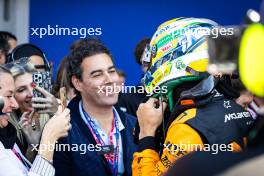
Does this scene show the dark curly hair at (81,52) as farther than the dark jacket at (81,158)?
Yes

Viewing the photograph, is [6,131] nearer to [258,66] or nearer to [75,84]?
[75,84]

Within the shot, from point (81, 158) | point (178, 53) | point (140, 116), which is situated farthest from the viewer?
point (81, 158)

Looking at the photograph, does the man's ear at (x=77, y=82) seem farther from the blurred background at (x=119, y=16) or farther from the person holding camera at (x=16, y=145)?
the blurred background at (x=119, y=16)

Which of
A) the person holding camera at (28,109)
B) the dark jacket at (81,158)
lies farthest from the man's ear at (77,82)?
the person holding camera at (28,109)

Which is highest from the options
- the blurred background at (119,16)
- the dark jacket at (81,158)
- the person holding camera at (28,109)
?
the blurred background at (119,16)

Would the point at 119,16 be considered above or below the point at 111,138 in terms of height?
above

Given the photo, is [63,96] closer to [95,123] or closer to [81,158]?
[95,123]

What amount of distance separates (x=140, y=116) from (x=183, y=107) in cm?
33

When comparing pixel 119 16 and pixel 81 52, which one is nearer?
pixel 81 52

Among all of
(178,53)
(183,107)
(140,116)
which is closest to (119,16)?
(140,116)

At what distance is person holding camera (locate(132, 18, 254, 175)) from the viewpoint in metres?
2.31

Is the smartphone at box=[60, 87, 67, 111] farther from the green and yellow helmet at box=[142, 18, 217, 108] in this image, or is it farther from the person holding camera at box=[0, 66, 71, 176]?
the green and yellow helmet at box=[142, 18, 217, 108]

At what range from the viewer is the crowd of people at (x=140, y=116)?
225cm

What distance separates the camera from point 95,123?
3404 millimetres
